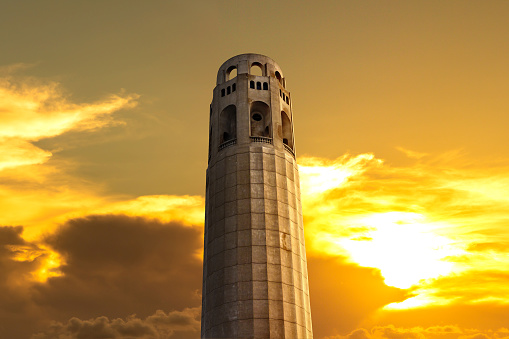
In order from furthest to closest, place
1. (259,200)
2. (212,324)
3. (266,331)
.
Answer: (259,200)
(212,324)
(266,331)

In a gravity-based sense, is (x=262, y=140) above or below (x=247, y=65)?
below

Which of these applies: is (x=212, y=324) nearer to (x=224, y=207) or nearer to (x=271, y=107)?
(x=224, y=207)

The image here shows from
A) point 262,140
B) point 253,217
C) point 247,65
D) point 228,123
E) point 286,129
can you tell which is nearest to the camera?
point 253,217

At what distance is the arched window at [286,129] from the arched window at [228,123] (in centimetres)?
728

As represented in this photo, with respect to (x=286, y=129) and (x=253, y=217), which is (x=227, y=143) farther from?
(x=253, y=217)

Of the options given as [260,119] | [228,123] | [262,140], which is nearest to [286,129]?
[260,119]

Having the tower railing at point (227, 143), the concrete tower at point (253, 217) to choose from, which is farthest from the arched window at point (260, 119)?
the tower railing at point (227, 143)

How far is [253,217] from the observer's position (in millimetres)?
56500

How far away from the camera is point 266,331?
1987 inches

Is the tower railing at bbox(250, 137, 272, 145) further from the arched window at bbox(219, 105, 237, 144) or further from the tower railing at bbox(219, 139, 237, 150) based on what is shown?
the arched window at bbox(219, 105, 237, 144)

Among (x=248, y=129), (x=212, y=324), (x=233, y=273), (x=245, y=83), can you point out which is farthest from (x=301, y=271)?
(x=245, y=83)

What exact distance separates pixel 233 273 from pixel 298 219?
12041 millimetres

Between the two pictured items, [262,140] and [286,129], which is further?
[286,129]

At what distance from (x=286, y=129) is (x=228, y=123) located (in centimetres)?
871
